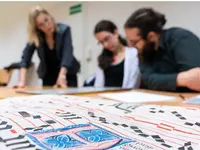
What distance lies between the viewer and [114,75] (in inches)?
67.6

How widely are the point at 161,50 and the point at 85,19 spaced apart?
5.53 ft

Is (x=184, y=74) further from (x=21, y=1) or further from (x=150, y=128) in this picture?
(x=21, y=1)

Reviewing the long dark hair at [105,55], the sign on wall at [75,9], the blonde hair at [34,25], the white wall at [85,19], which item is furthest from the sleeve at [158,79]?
the sign on wall at [75,9]

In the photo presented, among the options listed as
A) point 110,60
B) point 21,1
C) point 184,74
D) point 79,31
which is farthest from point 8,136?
point 21,1

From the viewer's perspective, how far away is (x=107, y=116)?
452 millimetres

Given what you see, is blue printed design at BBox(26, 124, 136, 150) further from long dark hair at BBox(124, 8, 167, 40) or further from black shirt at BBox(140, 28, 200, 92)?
long dark hair at BBox(124, 8, 167, 40)

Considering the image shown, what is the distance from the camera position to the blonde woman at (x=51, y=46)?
166 centimetres

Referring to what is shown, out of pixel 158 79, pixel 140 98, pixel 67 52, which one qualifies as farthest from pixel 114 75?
pixel 140 98

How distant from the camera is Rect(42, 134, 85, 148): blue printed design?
278 mm

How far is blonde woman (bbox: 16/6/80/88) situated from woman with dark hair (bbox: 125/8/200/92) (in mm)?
488

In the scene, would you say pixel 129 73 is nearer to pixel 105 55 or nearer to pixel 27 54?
pixel 105 55

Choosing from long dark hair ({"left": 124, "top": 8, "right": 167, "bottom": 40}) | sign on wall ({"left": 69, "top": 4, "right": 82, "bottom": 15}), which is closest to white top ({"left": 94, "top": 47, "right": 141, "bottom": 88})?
long dark hair ({"left": 124, "top": 8, "right": 167, "bottom": 40})

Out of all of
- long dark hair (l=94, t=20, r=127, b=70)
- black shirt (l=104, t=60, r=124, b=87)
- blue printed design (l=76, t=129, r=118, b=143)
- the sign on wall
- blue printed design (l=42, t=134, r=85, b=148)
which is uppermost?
the sign on wall

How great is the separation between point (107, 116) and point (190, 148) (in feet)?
0.58
